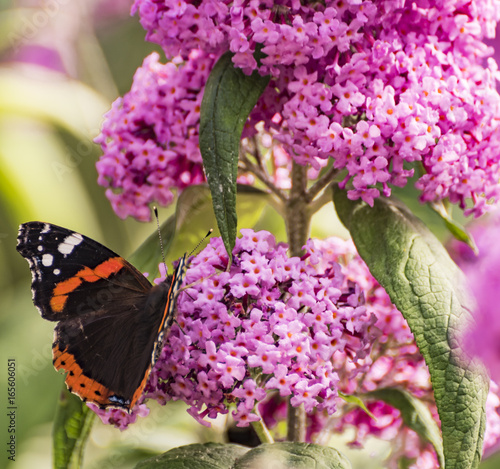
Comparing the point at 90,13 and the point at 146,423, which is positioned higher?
the point at 90,13

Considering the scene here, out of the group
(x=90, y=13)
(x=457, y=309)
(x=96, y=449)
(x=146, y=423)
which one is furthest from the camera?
(x=90, y=13)

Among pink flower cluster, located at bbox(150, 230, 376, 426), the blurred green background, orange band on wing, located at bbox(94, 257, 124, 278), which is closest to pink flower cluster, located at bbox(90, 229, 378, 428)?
pink flower cluster, located at bbox(150, 230, 376, 426)

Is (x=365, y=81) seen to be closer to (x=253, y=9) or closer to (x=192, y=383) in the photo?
(x=253, y=9)

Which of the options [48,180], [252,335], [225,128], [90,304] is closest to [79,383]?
[90,304]

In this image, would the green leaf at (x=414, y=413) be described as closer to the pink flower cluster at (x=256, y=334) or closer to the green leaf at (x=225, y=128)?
the pink flower cluster at (x=256, y=334)

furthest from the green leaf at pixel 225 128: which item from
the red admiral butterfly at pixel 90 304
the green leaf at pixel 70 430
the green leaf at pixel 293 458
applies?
the green leaf at pixel 70 430

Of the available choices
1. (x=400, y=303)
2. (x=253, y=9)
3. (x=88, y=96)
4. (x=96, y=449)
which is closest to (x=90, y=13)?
(x=88, y=96)
